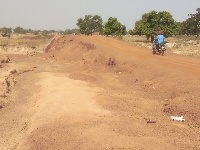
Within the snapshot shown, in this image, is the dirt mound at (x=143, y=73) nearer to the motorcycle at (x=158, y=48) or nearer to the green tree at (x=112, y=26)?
the motorcycle at (x=158, y=48)

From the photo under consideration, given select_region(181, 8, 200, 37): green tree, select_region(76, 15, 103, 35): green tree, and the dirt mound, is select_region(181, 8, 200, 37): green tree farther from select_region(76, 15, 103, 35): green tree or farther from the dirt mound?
the dirt mound

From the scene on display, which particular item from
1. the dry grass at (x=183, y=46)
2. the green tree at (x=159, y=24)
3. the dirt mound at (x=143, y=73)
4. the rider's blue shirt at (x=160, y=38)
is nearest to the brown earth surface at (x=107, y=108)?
the dirt mound at (x=143, y=73)

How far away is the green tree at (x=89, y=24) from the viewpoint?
224 feet

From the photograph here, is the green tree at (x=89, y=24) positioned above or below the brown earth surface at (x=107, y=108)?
above

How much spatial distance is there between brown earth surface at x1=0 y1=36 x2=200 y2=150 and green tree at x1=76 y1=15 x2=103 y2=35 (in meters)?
51.0

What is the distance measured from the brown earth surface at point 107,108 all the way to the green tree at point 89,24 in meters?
51.0

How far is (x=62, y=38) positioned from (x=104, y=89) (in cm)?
1801

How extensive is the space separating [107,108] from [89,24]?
197ft

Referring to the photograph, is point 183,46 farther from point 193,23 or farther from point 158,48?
point 193,23

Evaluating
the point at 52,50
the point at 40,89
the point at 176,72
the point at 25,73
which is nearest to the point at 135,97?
the point at 176,72

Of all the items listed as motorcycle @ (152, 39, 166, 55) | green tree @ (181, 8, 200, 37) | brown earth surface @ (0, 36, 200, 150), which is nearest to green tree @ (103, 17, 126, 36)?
green tree @ (181, 8, 200, 37)

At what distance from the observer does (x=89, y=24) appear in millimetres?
68250

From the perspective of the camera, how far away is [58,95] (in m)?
12.3

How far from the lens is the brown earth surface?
7.52 meters
